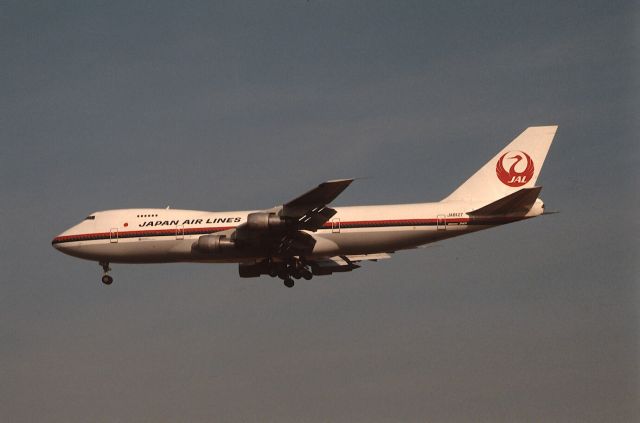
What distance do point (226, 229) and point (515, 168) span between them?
13932mm

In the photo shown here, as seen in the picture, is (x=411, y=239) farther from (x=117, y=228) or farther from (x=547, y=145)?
(x=117, y=228)

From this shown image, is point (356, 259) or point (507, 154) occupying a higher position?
point (507, 154)

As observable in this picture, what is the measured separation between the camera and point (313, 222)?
137ft

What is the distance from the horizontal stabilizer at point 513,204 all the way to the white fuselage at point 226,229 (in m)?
0.27

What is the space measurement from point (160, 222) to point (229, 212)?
3.34 meters

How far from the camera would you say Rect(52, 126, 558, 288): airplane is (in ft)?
134

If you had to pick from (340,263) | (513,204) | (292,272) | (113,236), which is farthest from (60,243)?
(513,204)

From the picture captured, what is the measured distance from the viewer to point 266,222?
134 ft

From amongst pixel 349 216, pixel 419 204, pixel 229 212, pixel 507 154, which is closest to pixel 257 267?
pixel 229 212

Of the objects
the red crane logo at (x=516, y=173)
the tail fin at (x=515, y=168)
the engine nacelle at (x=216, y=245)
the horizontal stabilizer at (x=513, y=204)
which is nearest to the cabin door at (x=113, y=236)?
the engine nacelle at (x=216, y=245)

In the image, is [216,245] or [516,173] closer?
[216,245]

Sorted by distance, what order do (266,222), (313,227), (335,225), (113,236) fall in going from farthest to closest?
(113,236) → (335,225) → (313,227) → (266,222)

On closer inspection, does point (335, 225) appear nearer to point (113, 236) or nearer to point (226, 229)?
point (226, 229)

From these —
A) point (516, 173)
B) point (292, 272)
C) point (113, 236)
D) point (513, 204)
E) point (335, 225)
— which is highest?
point (516, 173)
